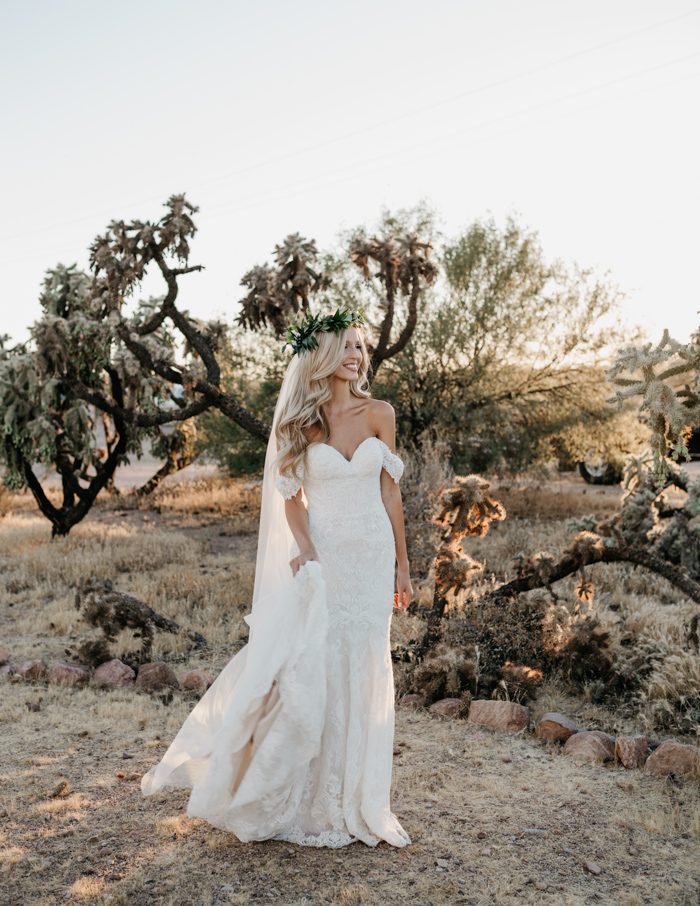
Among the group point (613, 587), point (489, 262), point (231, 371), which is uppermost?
point (489, 262)

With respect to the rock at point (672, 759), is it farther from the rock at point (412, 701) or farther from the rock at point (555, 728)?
the rock at point (412, 701)

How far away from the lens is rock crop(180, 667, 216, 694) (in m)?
6.72

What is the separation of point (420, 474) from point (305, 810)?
8316 millimetres

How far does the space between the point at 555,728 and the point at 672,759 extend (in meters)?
0.78

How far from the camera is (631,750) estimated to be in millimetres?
5168

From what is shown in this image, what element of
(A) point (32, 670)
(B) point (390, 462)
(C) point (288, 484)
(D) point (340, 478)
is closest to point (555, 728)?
(B) point (390, 462)

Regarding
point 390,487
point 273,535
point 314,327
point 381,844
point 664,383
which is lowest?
point 381,844

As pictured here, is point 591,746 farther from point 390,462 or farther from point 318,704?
point 390,462

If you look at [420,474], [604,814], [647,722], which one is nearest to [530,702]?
[647,722]

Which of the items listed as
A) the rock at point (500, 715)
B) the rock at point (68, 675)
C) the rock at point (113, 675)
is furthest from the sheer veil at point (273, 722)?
the rock at point (68, 675)

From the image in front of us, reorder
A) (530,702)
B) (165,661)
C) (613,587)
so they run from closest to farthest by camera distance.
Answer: (530,702)
(165,661)
(613,587)

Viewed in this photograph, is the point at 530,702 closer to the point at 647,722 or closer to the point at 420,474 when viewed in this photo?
the point at 647,722

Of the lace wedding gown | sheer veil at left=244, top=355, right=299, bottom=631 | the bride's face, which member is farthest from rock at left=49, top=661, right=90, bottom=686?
the bride's face

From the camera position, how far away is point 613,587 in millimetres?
9383
